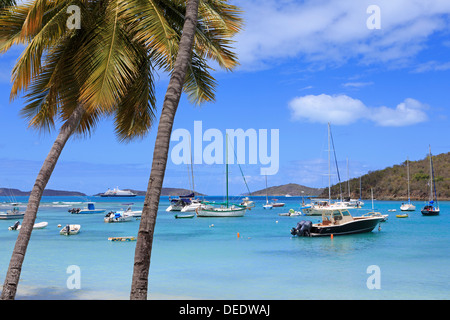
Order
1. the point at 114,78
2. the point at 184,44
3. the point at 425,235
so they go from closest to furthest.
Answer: the point at 184,44, the point at 114,78, the point at 425,235

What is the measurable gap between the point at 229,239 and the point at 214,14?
3635 centimetres

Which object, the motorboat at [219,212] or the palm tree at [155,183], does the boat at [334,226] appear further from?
the palm tree at [155,183]

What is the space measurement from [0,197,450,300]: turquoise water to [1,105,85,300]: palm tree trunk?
8.32m

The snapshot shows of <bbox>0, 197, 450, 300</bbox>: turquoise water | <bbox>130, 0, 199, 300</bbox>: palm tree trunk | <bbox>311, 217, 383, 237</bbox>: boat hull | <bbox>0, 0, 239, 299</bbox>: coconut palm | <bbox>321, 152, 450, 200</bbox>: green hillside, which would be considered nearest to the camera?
<bbox>130, 0, 199, 300</bbox>: palm tree trunk

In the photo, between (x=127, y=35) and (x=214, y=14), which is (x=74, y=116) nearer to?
(x=127, y=35)

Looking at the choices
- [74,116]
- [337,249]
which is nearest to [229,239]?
[337,249]

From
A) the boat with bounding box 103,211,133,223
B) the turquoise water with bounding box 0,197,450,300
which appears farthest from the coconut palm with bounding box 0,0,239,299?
the boat with bounding box 103,211,133,223

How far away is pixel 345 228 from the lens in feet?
140

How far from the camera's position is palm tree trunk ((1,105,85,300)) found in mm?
10516

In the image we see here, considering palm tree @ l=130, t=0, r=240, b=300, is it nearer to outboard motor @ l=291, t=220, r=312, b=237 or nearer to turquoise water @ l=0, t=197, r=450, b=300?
turquoise water @ l=0, t=197, r=450, b=300

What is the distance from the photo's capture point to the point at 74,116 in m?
11.3

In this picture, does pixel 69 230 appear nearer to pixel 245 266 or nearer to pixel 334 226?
pixel 245 266

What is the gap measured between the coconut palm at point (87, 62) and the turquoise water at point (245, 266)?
29.2 ft
